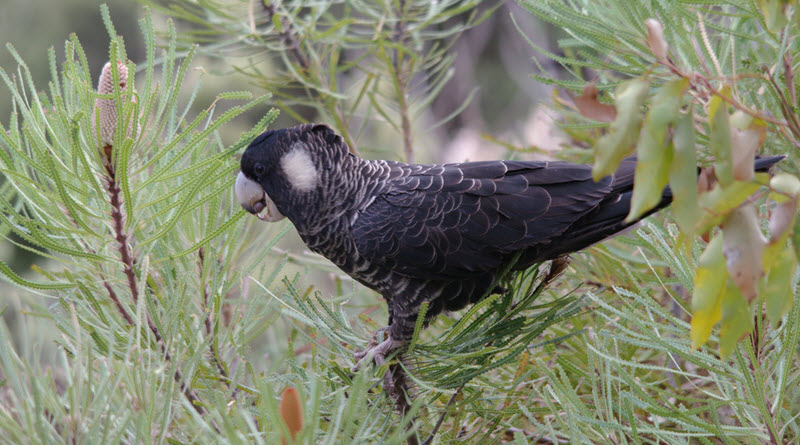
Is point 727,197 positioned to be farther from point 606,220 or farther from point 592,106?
point 606,220

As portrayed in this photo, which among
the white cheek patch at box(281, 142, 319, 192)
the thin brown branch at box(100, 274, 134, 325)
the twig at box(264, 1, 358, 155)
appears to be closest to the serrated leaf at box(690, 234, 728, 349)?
the thin brown branch at box(100, 274, 134, 325)

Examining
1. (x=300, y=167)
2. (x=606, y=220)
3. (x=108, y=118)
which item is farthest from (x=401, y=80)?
(x=108, y=118)

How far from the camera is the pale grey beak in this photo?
1.25m

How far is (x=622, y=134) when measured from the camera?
1.25ft

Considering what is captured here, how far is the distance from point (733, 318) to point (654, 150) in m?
0.12

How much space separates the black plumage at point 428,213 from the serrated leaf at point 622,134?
62 cm

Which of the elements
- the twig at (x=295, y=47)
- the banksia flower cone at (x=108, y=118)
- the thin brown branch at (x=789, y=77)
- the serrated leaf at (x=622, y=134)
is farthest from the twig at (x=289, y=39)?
the serrated leaf at (x=622, y=134)

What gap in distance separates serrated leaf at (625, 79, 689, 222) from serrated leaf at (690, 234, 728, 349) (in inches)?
2.2

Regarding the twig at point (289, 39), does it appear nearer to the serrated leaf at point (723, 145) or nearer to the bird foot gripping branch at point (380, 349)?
the bird foot gripping branch at point (380, 349)

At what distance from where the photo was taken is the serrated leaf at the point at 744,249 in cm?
39

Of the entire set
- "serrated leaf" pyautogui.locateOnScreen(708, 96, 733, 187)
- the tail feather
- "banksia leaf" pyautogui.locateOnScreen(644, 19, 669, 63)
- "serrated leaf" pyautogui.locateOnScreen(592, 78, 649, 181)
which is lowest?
the tail feather

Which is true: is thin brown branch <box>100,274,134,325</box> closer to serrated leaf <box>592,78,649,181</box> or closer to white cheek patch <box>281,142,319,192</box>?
white cheek patch <box>281,142,319,192</box>

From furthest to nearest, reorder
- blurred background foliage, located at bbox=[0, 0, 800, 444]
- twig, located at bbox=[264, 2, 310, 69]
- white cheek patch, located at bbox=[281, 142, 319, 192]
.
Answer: twig, located at bbox=[264, 2, 310, 69], white cheek patch, located at bbox=[281, 142, 319, 192], blurred background foliage, located at bbox=[0, 0, 800, 444]

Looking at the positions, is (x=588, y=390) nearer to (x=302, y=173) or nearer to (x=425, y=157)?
(x=302, y=173)
